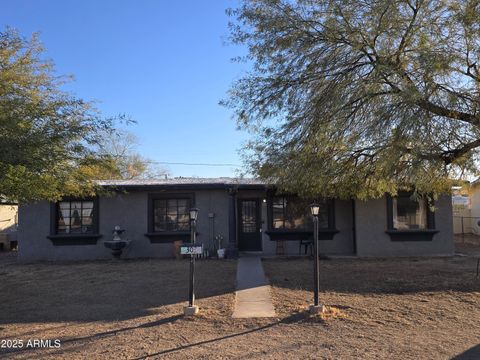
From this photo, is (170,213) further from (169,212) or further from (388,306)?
(388,306)

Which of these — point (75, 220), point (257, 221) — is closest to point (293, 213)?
point (257, 221)

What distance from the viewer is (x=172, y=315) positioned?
8.00 metres

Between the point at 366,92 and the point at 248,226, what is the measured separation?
9.19 m

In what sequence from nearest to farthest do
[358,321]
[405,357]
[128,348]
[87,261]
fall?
[405,357] → [128,348] → [358,321] → [87,261]

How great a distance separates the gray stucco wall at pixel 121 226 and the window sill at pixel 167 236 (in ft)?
0.47

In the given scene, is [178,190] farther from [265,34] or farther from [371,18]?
[371,18]

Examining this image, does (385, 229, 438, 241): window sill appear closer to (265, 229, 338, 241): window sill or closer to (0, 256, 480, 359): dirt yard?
(265, 229, 338, 241): window sill

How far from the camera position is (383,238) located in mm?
16203

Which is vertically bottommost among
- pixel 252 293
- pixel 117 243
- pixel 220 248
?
pixel 252 293

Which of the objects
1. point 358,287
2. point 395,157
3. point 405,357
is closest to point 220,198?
point 358,287

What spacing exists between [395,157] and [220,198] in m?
8.60

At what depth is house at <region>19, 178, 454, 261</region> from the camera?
638 inches

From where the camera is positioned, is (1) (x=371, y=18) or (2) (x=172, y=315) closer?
(2) (x=172, y=315)

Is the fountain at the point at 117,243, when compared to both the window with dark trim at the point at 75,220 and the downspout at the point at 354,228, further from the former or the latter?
the downspout at the point at 354,228
